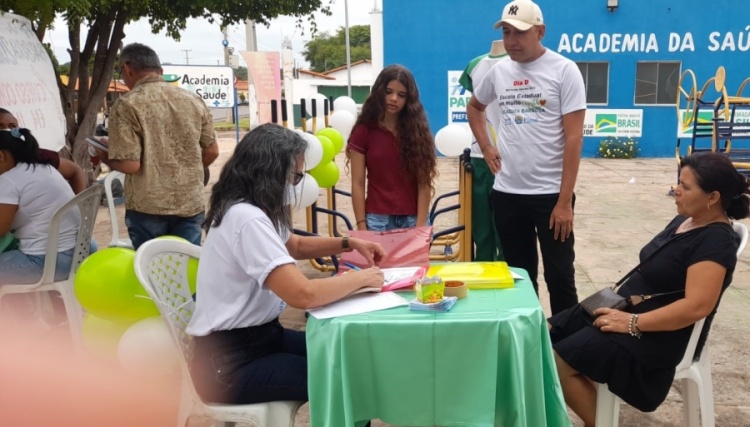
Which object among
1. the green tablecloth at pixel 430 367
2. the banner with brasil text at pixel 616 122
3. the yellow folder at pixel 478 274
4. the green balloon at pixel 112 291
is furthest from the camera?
the banner with brasil text at pixel 616 122

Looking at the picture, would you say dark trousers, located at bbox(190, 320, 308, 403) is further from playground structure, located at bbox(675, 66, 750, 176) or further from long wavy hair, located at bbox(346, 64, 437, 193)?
playground structure, located at bbox(675, 66, 750, 176)

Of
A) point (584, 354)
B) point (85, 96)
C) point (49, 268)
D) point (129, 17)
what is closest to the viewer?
point (584, 354)

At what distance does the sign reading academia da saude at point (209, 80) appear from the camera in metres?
12.5

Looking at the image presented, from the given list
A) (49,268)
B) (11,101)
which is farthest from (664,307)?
(11,101)

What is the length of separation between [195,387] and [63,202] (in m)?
1.79

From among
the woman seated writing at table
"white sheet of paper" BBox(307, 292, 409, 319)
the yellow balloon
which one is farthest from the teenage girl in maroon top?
the yellow balloon

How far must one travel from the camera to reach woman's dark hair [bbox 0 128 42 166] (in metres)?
3.27

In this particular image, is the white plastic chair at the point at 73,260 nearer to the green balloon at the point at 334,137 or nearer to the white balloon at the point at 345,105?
the green balloon at the point at 334,137

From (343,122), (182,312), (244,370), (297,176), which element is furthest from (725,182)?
(343,122)

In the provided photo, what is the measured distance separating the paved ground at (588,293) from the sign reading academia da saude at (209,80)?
4939mm

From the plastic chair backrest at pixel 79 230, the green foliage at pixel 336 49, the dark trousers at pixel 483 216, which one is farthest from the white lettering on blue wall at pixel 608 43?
the green foliage at pixel 336 49

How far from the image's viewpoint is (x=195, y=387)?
7.09 ft

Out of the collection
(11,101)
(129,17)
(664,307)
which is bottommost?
(664,307)

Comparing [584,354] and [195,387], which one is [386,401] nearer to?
[195,387]
